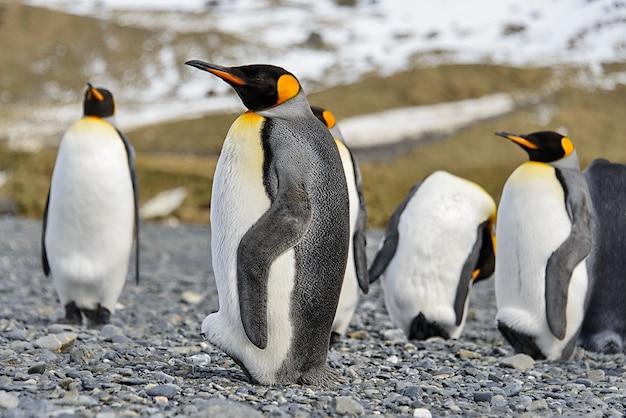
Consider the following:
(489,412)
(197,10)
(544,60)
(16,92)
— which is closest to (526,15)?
(544,60)

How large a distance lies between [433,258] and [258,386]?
9.55 feet

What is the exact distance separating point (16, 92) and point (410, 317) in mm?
51610

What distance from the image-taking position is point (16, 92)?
173 feet

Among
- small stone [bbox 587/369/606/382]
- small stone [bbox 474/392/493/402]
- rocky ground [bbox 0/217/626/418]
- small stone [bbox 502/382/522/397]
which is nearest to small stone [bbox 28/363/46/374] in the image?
rocky ground [bbox 0/217/626/418]

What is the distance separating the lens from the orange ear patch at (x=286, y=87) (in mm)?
3576

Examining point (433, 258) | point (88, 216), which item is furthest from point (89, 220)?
point (433, 258)

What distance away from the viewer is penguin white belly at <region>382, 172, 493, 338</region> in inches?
241

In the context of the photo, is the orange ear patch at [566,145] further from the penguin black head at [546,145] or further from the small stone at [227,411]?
the small stone at [227,411]

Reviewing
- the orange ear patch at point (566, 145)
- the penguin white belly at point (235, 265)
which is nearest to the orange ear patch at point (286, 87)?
the penguin white belly at point (235, 265)

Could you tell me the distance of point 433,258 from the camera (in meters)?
6.10

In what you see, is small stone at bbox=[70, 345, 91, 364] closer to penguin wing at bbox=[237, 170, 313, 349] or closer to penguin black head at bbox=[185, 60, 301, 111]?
penguin wing at bbox=[237, 170, 313, 349]

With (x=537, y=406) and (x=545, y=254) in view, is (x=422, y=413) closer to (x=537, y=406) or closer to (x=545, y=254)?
(x=537, y=406)

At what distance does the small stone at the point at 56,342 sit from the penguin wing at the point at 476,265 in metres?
3.08

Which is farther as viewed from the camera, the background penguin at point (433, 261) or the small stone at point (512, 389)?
the background penguin at point (433, 261)
